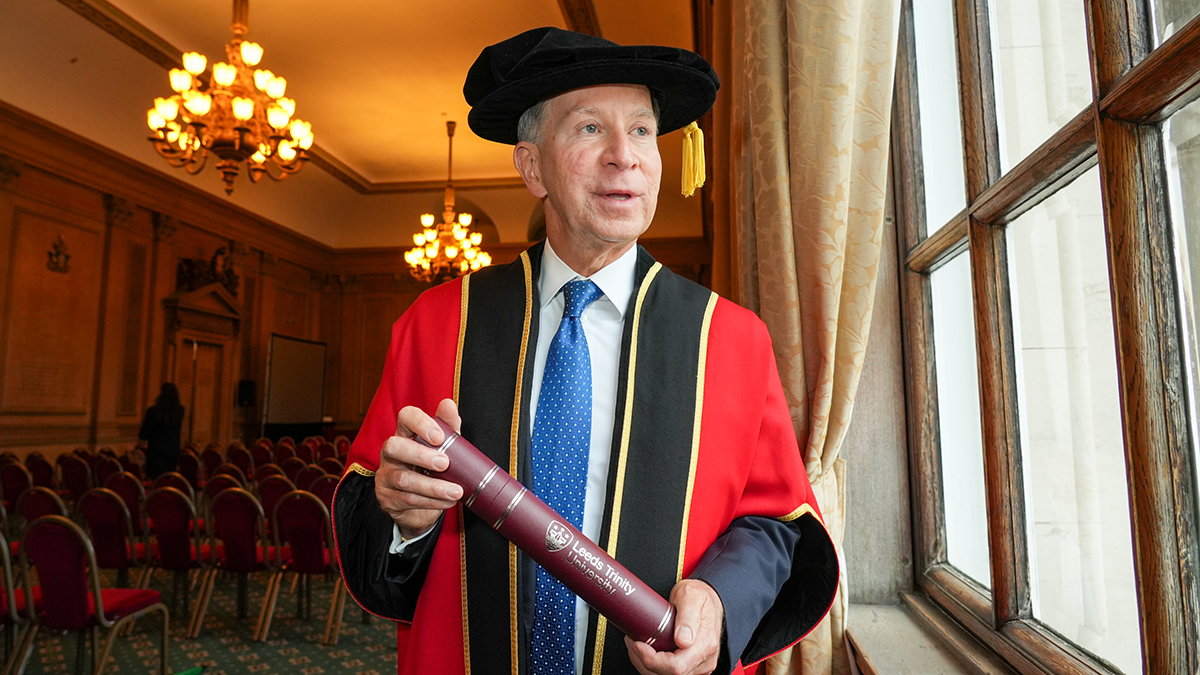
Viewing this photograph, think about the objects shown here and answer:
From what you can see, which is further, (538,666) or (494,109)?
(494,109)

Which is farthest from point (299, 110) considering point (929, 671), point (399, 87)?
point (929, 671)

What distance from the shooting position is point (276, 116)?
19.4 ft

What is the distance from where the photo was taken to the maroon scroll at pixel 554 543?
89 centimetres

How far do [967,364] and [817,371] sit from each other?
1.38 feet

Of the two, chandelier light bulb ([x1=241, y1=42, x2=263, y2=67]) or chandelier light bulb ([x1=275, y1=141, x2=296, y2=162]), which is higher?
chandelier light bulb ([x1=241, y1=42, x2=263, y2=67])

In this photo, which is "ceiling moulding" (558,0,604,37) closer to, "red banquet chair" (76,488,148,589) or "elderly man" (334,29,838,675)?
"red banquet chair" (76,488,148,589)

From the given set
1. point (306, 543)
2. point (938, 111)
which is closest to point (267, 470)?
point (306, 543)

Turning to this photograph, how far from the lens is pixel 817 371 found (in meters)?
1.64

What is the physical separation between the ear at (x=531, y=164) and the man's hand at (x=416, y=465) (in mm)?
551

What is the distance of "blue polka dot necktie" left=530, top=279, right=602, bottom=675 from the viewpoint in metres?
1.13

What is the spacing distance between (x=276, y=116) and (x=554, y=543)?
602 cm

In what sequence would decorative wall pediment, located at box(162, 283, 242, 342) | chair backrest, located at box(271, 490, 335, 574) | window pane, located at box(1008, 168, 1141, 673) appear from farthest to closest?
decorative wall pediment, located at box(162, 283, 242, 342), chair backrest, located at box(271, 490, 335, 574), window pane, located at box(1008, 168, 1141, 673)

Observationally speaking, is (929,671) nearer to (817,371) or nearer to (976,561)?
(976,561)

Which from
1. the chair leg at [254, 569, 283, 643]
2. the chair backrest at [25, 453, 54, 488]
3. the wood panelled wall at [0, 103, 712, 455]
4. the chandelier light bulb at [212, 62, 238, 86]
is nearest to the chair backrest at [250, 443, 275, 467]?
the chair backrest at [25, 453, 54, 488]
